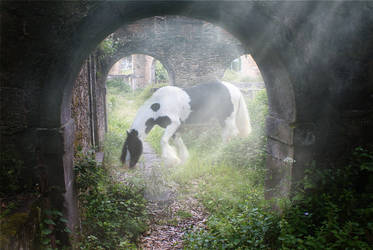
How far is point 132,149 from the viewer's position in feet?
19.6

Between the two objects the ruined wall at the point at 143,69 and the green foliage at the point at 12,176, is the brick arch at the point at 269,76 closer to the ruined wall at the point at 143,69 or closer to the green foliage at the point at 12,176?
the green foliage at the point at 12,176

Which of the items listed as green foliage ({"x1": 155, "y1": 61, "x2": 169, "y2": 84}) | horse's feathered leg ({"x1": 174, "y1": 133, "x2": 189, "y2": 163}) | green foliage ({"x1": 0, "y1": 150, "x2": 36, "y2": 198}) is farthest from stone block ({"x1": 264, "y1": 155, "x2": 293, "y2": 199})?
green foliage ({"x1": 155, "y1": 61, "x2": 169, "y2": 84})

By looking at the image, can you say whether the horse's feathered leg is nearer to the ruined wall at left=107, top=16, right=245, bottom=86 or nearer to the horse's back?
the horse's back

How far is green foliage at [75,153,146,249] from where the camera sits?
2.92 metres

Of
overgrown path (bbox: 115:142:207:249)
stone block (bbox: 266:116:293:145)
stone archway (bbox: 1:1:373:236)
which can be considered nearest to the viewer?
stone archway (bbox: 1:1:373:236)

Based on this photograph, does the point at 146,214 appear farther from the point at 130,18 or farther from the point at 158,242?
the point at 130,18

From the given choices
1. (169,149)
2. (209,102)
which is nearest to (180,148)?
(169,149)

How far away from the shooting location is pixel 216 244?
266cm

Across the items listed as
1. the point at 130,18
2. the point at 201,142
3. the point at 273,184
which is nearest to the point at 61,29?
the point at 130,18

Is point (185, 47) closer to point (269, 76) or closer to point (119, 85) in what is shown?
point (269, 76)

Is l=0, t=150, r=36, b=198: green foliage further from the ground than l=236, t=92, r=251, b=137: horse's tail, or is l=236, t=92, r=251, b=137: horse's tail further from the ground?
l=236, t=92, r=251, b=137: horse's tail

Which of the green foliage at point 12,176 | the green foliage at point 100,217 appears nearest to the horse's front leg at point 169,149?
the green foliage at point 100,217

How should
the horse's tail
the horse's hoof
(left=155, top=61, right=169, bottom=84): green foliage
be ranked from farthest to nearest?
(left=155, top=61, right=169, bottom=84): green foliage → the horse's tail → the horse's hoof

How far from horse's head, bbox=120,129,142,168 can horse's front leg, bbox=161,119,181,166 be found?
67 cm
